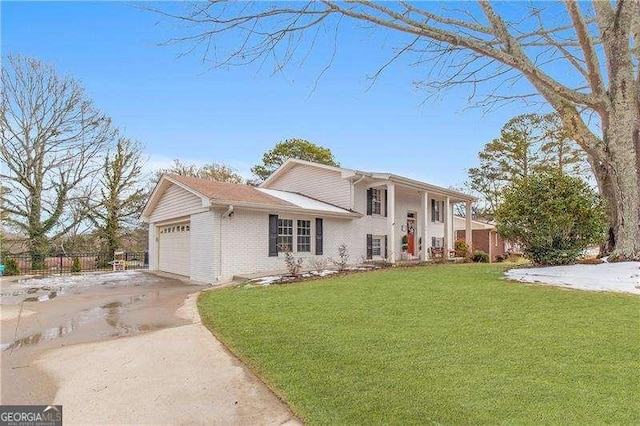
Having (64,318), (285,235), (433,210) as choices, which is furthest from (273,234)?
(433,210)

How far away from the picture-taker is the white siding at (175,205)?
13708mm

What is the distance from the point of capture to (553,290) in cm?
762

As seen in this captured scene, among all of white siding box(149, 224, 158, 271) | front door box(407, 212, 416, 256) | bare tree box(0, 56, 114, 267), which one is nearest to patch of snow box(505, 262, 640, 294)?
front door box(407, 212, 416, 256)

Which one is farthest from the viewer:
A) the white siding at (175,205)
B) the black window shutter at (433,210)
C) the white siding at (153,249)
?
the black window shutter at (433,210)

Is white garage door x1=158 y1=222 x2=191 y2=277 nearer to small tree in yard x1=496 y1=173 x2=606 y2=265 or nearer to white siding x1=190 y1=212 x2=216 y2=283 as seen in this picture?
white siding x1=190 y1=212 x2=216 y2=283

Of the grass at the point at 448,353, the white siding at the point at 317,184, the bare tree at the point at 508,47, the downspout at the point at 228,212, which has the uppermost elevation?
the bare tree at the point at 508,47

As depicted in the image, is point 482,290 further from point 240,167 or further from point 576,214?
point 240,167

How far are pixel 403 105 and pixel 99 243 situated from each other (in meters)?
21.4

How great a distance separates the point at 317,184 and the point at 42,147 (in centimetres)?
1579

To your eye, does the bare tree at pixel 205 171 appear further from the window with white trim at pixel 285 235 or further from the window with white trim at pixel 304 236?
the window with white trim at pixel 285 235

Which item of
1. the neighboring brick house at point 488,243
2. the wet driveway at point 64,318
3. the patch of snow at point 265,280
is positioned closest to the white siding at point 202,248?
the wet driveway at point 64,318

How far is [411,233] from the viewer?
67.6ft

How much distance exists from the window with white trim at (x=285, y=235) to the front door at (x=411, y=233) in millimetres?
8083

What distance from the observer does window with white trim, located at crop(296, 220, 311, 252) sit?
49.1 ft
